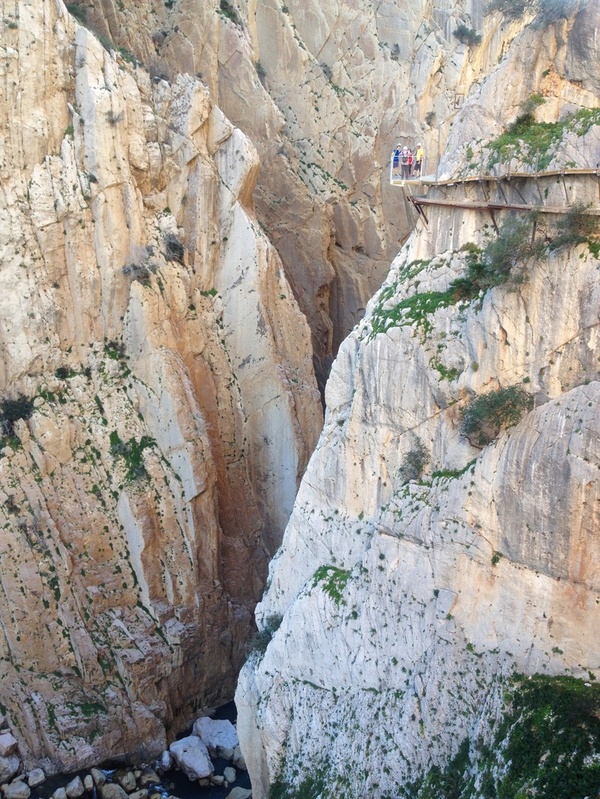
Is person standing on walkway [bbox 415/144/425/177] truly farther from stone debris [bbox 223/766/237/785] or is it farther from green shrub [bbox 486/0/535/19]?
stone debris [bbox 223/766/237/785]

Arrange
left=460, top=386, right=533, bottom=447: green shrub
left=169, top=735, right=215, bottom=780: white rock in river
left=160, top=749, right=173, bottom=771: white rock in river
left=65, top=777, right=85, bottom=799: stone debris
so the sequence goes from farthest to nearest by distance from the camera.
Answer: left=160, top=749, right=173, bottom=771: white rock in river → left=169, top=735, right=215, bottom=780: white rock in river → left=65, top=777, right=85, bottom=799: stone debris → left=460, top=386, right=533, bottom=447: green shrub

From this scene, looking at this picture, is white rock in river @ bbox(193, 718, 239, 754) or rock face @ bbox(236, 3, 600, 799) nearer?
rock face @ bbox(236, 3, 600, 799)

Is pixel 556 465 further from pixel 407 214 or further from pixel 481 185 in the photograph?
pixel 407 214

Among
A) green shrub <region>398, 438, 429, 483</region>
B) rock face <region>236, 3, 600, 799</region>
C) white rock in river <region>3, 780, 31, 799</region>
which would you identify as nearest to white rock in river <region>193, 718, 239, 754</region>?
white rock in river <region>3, 780, 31, 799</region>

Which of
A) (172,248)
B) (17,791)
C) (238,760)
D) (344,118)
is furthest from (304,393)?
(17,791)

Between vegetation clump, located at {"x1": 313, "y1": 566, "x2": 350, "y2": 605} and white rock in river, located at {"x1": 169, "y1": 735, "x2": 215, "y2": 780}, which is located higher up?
vegetation clump, located at {"x1": 313, "y1": 566, "x2": 350, "y2": 605}

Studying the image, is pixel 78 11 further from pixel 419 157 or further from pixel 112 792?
pixel 112 792
